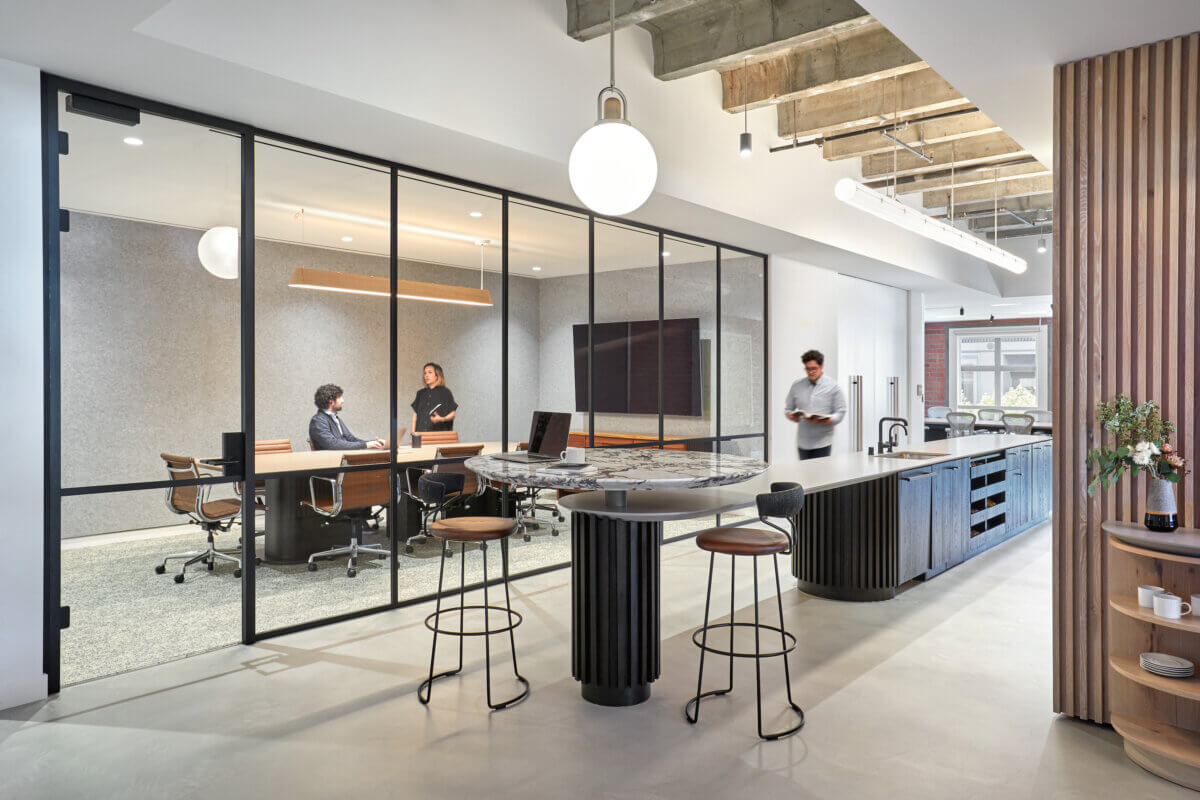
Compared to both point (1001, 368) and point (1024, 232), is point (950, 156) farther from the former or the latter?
point (1001, 368)

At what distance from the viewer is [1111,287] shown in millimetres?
2930

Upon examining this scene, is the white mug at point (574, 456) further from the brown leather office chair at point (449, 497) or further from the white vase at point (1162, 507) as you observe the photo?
the white vase at point (1162, 507)

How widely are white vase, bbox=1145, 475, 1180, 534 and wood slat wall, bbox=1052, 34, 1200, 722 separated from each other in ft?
0.54

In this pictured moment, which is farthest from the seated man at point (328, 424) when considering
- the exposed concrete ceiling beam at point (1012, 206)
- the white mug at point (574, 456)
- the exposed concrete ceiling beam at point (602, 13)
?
the exposed concrete ceiling beam at point (1012, 206)

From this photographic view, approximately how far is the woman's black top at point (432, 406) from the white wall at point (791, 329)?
389 centimetres

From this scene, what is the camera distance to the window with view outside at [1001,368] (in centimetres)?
1463

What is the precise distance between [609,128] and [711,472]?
54.8 inches

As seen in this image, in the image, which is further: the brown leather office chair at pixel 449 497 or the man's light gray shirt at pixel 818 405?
the man's light gray shirt at pixel 818 405

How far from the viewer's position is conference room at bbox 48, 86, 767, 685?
10.8ft

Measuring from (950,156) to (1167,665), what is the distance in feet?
17.1

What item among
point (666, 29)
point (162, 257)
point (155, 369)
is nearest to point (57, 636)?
point (155, 369)

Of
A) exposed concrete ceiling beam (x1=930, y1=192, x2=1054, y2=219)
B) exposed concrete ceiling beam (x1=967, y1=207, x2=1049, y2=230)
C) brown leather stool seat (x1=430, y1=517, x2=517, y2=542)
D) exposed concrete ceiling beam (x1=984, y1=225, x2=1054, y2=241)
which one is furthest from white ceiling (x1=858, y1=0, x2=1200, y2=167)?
exposed concrete ceiling beam (x1=984, y1=225, x2=1054, y2=241)

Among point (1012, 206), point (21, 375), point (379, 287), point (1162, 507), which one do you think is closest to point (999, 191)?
point (1012, 206)

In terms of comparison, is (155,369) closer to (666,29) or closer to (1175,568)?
(666,29)
